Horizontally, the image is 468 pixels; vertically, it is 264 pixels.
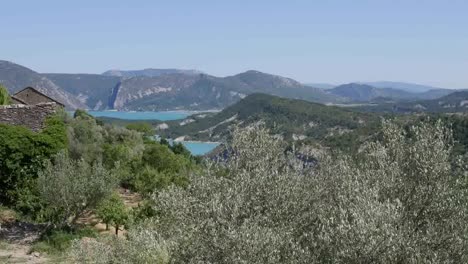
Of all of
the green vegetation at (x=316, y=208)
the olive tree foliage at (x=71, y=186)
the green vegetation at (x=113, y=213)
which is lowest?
the green vegetation at (x=113, y=213)

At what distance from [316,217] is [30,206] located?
46.4ft

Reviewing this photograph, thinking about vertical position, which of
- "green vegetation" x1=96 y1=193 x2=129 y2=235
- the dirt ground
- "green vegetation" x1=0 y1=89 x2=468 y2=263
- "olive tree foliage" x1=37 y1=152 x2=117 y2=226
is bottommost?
the dirt ground

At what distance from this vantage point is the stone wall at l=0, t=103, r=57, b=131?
20.7 metres

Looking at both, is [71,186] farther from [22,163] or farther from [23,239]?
[22,163]

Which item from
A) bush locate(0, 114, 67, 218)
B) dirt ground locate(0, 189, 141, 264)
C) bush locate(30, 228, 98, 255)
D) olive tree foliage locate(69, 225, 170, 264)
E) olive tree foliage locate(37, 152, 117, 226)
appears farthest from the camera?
bush locate(0, 114, 67, 218)

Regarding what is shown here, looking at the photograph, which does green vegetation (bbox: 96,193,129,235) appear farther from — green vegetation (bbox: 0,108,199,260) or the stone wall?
the stone wall

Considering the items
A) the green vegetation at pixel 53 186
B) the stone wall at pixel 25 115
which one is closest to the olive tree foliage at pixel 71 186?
the green vegetation at pixel 53 186

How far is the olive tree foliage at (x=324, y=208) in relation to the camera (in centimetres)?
763

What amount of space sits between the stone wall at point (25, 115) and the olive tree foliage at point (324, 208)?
11.7m

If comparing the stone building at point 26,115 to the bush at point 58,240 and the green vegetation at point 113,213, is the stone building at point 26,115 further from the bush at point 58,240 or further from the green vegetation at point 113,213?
the bush at point 58,240

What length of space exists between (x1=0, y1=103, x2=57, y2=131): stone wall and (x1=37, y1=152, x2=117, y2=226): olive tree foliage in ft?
9.16

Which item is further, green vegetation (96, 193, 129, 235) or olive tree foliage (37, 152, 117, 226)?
green vegetation (96, 193, 129, 235)

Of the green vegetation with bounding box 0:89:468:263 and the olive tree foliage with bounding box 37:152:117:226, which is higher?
the green vegetation with bounding box 0:89:468:263

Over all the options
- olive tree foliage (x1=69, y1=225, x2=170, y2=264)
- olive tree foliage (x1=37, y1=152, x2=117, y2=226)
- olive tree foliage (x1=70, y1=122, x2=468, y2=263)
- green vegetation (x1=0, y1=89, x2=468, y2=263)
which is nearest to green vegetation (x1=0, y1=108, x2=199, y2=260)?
olive tree foliage (x1=37, y1=152, x2=117, y2=226)
